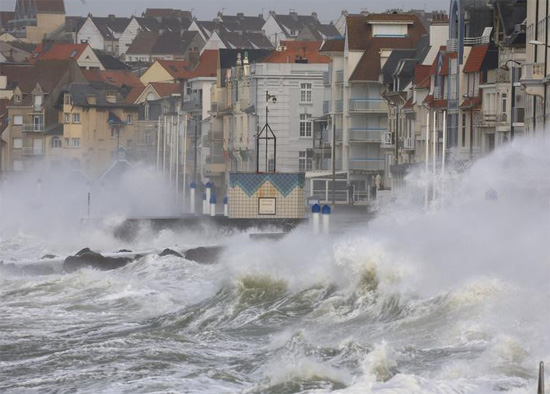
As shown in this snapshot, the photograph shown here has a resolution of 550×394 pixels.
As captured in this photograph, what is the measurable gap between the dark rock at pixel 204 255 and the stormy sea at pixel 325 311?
3.51ft

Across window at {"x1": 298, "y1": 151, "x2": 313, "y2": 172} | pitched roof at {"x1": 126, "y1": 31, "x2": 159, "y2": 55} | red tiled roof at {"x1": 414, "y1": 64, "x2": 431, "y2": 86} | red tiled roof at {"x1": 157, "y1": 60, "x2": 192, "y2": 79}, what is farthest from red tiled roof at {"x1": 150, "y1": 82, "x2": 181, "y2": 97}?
pitched roof at {"x1": 126, "y1": 31, "x2": 159, "y2": 55}

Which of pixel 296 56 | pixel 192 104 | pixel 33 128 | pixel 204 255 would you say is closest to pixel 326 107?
pixel 296 56

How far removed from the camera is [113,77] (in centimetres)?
14225

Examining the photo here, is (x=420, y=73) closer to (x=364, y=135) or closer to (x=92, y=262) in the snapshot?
(x=364, y=135)

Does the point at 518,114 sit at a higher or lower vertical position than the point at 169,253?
higher

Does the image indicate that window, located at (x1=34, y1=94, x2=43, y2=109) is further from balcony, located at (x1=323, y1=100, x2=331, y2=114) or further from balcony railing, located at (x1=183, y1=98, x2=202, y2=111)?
balcony, located at (x1=323, y1=100, x2=331, y2=114)

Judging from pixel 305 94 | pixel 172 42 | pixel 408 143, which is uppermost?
pixel 172 42

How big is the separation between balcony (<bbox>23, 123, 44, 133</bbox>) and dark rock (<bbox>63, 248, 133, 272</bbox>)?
260ft

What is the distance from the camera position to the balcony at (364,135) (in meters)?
81.9

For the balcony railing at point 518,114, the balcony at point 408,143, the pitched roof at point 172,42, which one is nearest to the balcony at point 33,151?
the balcony at point 408,143

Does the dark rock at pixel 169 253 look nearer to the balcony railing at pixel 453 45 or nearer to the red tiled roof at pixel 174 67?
the balcony railing at pixel 453 45

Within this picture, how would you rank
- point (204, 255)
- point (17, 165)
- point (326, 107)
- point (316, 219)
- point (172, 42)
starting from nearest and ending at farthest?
point (204, 255) < point (316, 219) < point (326, 107) < point (17, 165) < point (172, 42)

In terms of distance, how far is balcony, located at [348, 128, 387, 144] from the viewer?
8194 cm

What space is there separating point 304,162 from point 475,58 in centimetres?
2814
